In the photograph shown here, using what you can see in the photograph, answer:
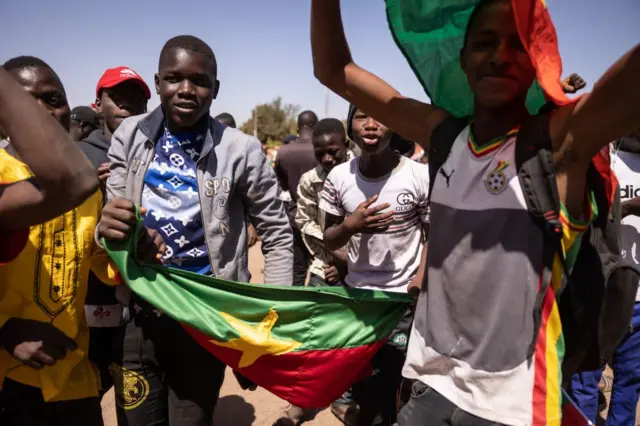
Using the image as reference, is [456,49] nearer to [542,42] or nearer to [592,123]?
[542,42]

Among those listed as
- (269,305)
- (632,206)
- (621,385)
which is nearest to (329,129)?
(632,206)

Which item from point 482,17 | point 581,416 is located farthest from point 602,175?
point 581,416

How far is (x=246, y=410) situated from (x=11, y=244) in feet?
9.75

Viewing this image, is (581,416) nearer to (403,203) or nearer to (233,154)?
(403,203)

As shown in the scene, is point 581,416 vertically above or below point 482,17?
below

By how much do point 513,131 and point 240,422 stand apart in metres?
3.28

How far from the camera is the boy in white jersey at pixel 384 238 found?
9.55 ft

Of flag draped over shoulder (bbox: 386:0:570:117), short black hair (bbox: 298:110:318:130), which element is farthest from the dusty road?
short black hair (bbox: 298:110:318:130)

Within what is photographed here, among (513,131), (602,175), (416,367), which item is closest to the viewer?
(602,175)

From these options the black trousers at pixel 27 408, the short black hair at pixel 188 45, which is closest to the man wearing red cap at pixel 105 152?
the black trousers at pixel 27 408

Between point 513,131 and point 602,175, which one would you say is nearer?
point 602,175

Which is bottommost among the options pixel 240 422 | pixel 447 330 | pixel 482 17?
pixel 240 422

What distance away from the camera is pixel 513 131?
163 cm

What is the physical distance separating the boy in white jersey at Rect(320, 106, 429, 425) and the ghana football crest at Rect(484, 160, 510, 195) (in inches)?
46.7
